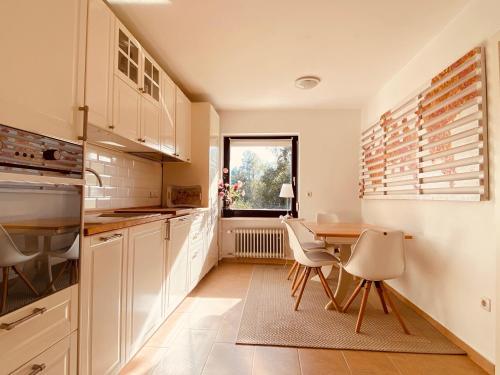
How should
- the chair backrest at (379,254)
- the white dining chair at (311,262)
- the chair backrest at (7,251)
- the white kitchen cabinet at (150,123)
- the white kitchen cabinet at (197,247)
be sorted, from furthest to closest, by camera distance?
1. the white kitchen cabinet at (197,247)
2. the white dining chair at (311,262)
3. the white kitchen cabinet at (150,123)
4. the chair backrest at (379,254)
5. the chair backrest at (7,251)

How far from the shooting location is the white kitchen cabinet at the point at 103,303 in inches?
52.4

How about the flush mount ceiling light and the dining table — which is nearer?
the dining table

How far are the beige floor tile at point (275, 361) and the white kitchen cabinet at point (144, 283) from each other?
2.61ft

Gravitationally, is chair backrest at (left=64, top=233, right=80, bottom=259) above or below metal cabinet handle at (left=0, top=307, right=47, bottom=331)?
above

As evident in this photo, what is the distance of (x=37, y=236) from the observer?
3.48 ft

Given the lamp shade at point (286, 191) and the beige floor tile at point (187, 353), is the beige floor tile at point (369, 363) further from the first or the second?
the lamp shade at point (286, 191)

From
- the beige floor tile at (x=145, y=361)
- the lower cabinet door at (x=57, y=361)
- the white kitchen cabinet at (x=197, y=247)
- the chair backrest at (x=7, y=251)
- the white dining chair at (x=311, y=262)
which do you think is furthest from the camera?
the white kitchen cabinet at (x=197, y=247)

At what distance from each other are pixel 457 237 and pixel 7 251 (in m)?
2.66

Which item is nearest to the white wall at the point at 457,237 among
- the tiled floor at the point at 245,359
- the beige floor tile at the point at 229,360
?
the tiled floor at the point at 245,359

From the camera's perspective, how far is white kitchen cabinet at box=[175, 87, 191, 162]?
125 inches

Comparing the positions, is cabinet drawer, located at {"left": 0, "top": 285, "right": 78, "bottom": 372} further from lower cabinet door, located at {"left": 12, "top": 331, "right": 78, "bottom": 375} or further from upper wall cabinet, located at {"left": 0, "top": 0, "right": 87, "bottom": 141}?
upper wall cabinet, located at {"left": 0, "top": 0, "right": 87, "bottom": 141}

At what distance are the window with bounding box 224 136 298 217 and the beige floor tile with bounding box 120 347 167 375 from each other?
9.07ft

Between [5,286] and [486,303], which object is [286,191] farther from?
[5,286]

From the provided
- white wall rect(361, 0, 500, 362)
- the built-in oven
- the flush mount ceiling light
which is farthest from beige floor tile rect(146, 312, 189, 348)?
the flush mount ceiling light
